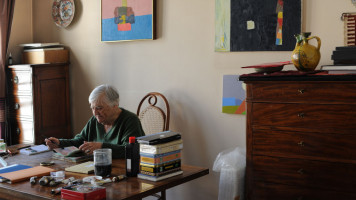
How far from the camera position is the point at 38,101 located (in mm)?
4148

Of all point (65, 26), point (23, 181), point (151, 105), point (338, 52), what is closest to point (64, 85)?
point (65, 26)

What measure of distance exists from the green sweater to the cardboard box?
1.42 meters

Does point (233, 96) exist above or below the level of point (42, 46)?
below

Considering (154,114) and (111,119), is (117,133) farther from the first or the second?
(154,114)

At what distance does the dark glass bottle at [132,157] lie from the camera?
89.7 inches

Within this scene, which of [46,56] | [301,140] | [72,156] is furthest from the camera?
[46,56]

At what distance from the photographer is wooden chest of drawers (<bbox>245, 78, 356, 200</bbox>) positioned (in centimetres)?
248

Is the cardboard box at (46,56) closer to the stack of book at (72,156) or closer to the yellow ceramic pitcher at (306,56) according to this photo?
the stack of book at (72,156)

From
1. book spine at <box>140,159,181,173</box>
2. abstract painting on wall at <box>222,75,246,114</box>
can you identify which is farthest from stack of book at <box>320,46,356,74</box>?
book spine at <box>140,159,181,173</box>

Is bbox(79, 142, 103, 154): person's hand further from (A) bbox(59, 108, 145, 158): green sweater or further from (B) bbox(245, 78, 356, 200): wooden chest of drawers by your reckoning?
(B) bbox(245, 78, 356, 200): wooden chest of drawers

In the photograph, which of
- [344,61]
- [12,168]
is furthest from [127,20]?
[344,61]

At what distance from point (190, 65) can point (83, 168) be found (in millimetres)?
1510

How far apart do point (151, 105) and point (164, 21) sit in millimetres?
729

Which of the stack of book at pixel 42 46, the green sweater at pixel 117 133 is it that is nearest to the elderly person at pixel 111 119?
the green sweater at pixel 117 133
